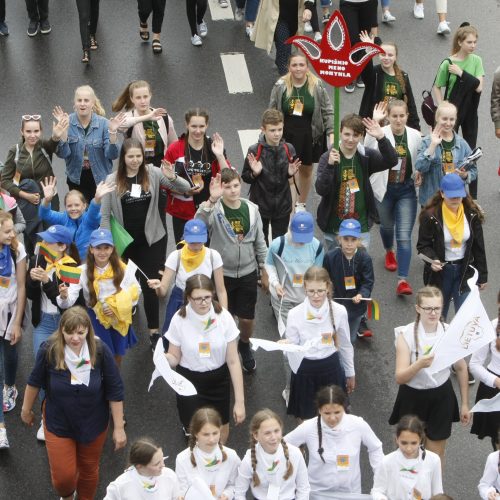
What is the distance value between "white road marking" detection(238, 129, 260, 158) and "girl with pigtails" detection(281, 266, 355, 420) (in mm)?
5040

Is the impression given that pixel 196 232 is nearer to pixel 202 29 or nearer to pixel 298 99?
pixel 298 99

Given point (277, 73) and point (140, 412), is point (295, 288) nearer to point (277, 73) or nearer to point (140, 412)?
point (140, 412)

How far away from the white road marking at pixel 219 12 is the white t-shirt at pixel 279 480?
9.60m

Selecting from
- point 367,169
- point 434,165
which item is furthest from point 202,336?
point 434,165

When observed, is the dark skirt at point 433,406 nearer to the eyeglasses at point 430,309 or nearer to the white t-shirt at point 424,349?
the white t-shirt at point 424,349

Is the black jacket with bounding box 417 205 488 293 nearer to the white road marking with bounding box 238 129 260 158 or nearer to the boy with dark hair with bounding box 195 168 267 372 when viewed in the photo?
the boy with dark hair with bounding box 195 168 267 372

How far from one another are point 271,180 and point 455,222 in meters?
1.80

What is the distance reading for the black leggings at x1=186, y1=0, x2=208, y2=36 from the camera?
49.7ft

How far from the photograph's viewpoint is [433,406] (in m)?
8.56

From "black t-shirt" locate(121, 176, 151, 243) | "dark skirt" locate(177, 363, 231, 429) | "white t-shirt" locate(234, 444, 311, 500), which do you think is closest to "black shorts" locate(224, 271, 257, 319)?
"black t-shirt" locate(121, 176, 151, 243)

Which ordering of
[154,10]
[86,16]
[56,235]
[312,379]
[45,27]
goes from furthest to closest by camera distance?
1. [45,27]
2. [154,10]
3. [86,16]
4. [56,235]
5. [312,379]

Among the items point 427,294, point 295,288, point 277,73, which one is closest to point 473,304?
point 427,294

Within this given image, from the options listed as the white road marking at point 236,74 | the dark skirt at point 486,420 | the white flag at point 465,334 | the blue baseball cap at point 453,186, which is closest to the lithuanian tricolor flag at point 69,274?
the white flag at point 465,334

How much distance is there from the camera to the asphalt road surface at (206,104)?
9.44 meters
